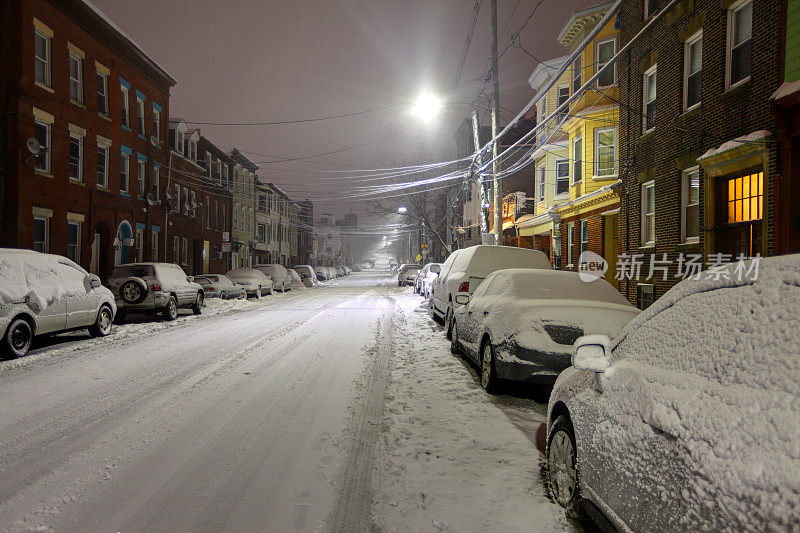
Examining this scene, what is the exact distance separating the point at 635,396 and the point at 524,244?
3318cm

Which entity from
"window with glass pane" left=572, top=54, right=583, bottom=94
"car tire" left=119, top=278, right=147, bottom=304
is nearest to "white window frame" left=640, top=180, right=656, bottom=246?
"window with glass pane" left=572, top=54, right=583, bottom=94

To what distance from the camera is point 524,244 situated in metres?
35.0

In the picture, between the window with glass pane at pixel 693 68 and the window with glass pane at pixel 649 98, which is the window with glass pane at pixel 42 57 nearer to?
the window with glass pane at pixel 649 98

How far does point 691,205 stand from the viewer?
44.9 ft

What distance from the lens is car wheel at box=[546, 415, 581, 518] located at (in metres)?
3.29

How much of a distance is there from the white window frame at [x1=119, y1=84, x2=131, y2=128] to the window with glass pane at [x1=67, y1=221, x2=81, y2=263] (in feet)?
20.7

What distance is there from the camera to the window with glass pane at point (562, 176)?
25.5 m

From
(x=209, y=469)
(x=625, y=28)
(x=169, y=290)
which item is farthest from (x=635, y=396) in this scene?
(x=625, y=28)

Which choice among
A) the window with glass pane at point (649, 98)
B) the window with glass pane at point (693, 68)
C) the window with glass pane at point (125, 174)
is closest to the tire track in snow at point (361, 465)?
the window with glass pane at point (693, 68)

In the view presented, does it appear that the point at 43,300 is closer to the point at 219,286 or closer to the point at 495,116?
the point at 219,286

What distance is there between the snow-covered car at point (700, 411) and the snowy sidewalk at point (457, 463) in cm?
46

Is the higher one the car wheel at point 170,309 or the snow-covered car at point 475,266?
the snow-covered car at point 475,266

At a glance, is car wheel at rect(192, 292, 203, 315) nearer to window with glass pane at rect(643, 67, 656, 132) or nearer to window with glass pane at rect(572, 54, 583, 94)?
window with glass pane at rect(643, 67, 656, 132)

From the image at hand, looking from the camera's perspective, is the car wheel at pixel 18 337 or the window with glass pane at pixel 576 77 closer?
the car wheel at pixel 18 337
